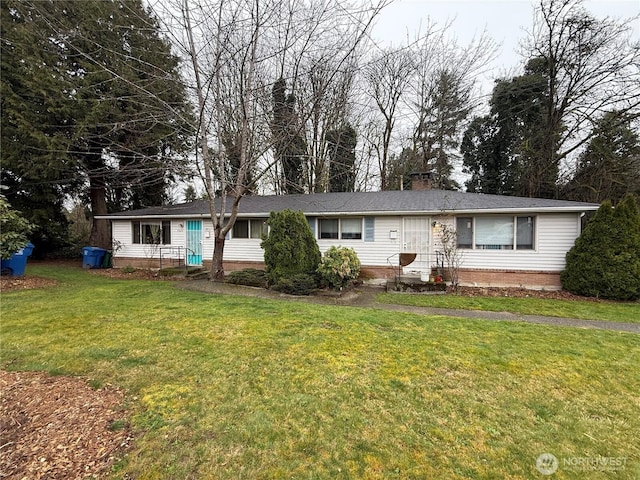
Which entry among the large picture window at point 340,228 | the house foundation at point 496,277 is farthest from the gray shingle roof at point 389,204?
the house foundation at point 496,277

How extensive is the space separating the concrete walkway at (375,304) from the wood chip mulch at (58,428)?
5.05m

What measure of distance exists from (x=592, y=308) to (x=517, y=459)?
689 centimetres

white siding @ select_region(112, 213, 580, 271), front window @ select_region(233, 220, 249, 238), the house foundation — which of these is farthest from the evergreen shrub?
the house foundation

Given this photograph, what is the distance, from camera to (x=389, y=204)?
10.4 meters

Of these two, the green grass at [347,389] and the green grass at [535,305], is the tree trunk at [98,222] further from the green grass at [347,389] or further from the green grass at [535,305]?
the green grass at [535,305]

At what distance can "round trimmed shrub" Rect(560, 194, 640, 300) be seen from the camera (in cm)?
739

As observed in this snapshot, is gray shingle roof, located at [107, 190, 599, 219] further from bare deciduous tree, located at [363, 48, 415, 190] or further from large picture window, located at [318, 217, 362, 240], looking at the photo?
bare deciduous tree, located at [363, 48, 415, 190]

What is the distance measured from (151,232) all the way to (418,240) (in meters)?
11.8

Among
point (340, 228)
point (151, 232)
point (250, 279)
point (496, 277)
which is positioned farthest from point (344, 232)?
point (151, 232)

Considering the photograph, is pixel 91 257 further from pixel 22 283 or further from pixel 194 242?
pixel 194 242

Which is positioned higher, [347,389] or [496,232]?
[496,232]

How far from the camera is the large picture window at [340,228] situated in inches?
415

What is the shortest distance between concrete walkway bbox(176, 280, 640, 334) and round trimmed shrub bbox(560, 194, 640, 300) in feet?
8.40

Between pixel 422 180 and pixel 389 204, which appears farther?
pixel 422 180
